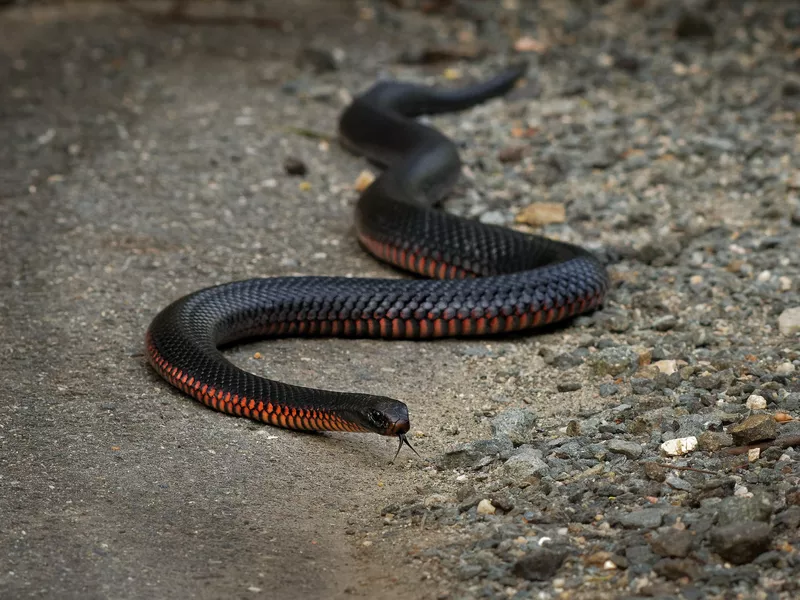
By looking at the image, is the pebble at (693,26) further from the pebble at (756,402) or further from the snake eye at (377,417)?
the snake eye at (377,417)

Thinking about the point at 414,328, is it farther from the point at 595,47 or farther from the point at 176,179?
the point at 595,47

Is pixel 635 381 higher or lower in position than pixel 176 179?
higher

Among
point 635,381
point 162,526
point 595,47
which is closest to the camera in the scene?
point 162,526

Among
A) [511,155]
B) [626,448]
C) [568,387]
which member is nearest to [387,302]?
[568,387]

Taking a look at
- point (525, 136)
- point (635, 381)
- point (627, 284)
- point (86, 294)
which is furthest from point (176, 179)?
point (635, 381)

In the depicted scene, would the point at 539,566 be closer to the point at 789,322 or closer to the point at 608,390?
the point at 608,390

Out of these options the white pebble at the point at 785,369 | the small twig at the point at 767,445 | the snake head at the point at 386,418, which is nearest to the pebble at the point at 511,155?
the white pebble at the point at 785,369

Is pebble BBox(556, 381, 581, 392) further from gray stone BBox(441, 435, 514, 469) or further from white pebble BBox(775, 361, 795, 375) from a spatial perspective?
white pebble BBox(775, 361, 795, 375)

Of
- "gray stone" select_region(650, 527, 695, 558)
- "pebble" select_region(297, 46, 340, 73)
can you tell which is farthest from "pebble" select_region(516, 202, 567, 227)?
"gray stone" select_region(650, 527, 695, 558)
